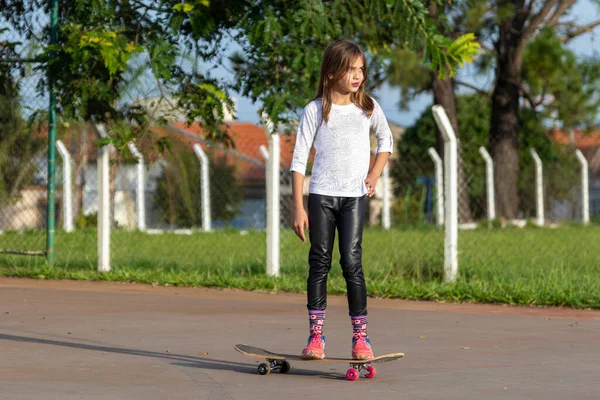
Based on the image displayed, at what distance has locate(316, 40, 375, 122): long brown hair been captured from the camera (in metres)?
5.75

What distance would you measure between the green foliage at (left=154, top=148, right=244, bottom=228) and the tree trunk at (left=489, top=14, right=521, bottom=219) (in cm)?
627

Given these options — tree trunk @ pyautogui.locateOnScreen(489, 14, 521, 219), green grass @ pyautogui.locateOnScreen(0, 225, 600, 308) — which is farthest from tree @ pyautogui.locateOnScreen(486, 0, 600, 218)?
green grass @ pyautogui.locateOnScreen(0, 225, 600, 308)

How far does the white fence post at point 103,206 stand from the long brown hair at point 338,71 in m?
5.92

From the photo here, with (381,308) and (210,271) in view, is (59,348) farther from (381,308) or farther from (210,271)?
(210,271)

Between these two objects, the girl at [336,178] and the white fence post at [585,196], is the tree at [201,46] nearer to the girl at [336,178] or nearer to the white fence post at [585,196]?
the girl at [336,178]

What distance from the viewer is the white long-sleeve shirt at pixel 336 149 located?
5.83m

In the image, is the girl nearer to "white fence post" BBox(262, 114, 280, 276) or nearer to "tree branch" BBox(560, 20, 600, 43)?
"white fence post" BBox(262, 114, 280, 276)

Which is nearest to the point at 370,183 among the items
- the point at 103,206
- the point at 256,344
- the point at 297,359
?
the point at 297,359

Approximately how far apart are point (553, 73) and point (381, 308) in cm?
2086

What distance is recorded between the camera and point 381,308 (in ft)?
29.7

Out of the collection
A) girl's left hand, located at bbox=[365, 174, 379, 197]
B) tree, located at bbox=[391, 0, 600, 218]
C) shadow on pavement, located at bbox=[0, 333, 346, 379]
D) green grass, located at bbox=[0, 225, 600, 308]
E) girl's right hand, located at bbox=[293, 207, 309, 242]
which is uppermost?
tree, located at bbox=[391, 0, 600, 218]

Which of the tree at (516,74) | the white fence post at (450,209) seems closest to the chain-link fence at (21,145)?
the white fence post at (450,209)

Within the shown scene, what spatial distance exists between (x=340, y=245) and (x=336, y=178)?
347mm

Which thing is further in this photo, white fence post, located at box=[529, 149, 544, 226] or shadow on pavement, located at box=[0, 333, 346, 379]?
white fence post, located at box=[529, 149, 544, 226]
